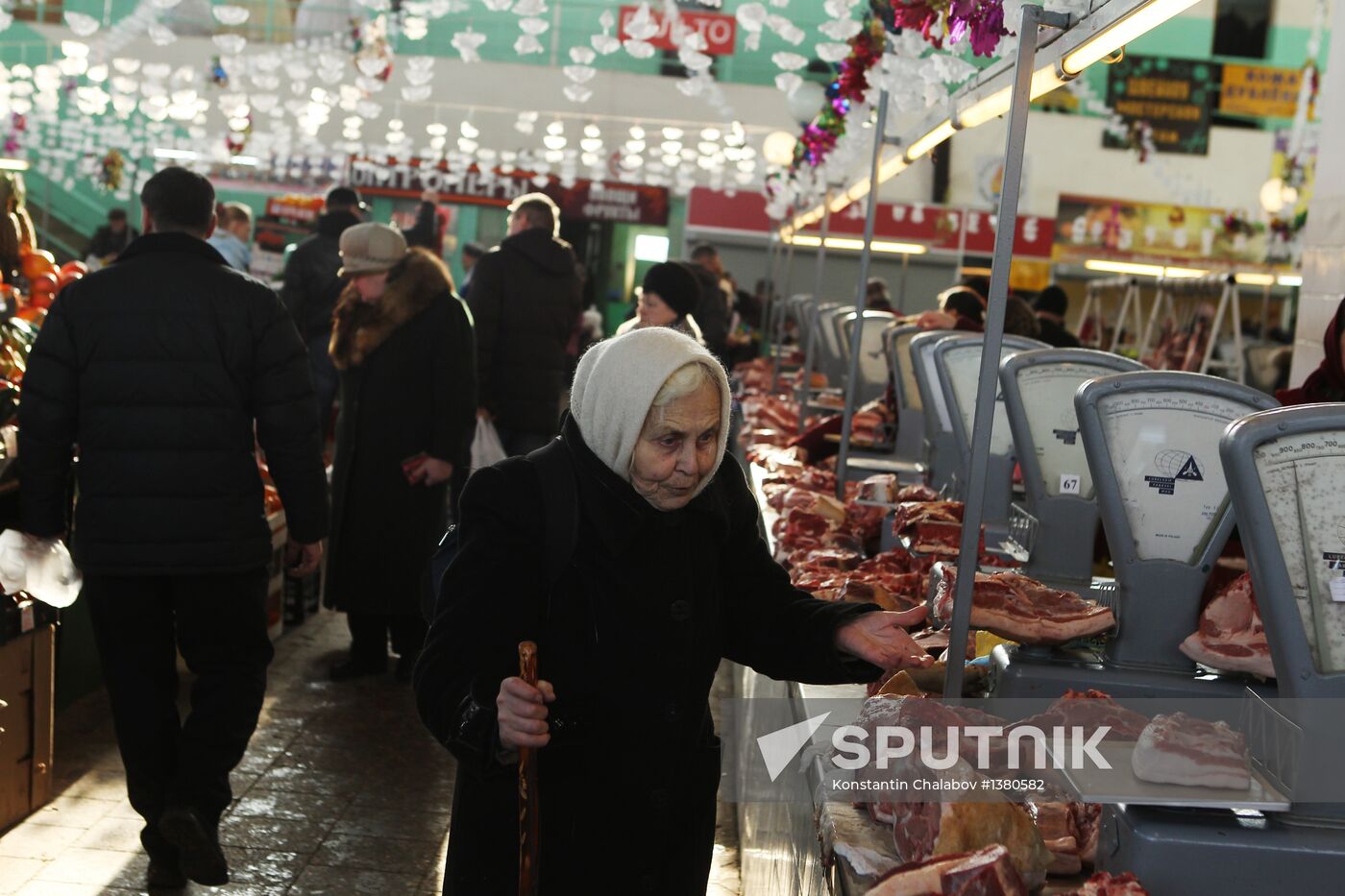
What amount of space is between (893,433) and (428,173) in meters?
16.8

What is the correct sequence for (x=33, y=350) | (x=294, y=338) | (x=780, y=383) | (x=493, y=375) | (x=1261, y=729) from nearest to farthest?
(x=1261, y=729)
(x=33, y=350)
(x=294, y=338)
(x=493, y=375)
(x=780, y=383)

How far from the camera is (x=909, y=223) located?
18859 mm

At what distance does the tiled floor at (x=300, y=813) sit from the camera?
4.24 metres

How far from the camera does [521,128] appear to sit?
22.2m

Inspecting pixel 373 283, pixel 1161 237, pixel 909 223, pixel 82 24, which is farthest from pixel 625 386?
pixel 1161 237

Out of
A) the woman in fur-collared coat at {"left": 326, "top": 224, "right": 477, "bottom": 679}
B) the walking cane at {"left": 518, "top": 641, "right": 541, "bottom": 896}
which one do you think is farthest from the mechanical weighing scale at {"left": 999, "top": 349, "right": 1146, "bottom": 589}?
the woman in fur-collared coat at {"left": 326, "top": 224, "right": 477, "bottom": 679}

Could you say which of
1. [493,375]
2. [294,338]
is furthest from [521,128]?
[294,338]

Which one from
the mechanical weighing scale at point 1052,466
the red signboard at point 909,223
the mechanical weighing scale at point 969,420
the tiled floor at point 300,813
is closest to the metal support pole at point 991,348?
the mechanical weighing scale at point 1052,466

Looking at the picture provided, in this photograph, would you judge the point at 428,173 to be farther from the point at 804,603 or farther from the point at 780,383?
the point at 804,603

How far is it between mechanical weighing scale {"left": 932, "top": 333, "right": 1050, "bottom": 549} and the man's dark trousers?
207 cm

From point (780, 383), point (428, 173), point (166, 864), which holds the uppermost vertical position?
point (428, 173)

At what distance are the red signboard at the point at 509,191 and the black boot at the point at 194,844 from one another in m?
18.2

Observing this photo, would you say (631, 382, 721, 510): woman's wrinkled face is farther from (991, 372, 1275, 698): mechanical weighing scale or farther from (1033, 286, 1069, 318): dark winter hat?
(1033, 286, 1069, 318): dark winter hat

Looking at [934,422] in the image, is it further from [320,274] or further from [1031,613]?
[320,274]
